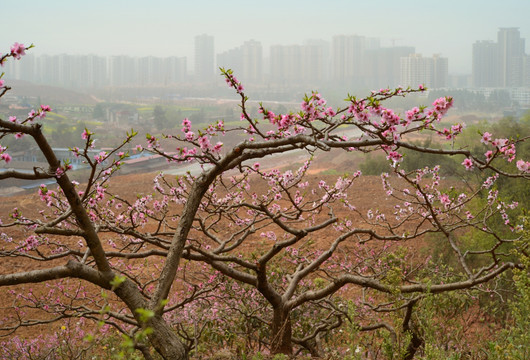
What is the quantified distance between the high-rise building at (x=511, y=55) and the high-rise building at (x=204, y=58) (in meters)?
17.7

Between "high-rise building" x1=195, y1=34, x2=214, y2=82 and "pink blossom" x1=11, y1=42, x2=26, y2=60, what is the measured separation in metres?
30.2

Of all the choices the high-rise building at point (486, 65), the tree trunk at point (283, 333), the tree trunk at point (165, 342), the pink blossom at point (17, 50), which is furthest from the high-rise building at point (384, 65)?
the tree trunk at point (165, 342)

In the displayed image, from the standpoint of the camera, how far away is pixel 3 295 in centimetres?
652

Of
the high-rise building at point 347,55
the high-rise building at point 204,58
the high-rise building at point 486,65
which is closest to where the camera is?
the high-rise building at point 486,65

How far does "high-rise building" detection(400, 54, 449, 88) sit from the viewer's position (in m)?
26.8

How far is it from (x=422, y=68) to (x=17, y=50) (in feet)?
90.2

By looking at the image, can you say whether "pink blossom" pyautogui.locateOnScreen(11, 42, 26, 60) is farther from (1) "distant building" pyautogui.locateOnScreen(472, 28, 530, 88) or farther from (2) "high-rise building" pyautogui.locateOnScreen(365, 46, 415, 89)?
(1) "distant building" pyautogui.locateOnScreen(472, 28, 530, 88)

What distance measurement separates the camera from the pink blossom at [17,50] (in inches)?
99.1

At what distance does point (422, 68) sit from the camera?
2752 centimetres

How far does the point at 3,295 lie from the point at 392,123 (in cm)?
599

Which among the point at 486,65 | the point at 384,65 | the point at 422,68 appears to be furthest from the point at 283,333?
the point at 486,65

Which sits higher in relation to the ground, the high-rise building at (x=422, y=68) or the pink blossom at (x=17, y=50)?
the high-rise building at (x=422, y=68)

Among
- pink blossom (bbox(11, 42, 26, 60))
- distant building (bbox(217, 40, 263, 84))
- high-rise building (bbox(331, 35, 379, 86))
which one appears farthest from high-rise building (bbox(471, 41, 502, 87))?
pink blossom (bbox(11, 42, 26, 60))

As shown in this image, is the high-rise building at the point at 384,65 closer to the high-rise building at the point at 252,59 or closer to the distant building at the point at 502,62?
the distant building at the point at 502,62
